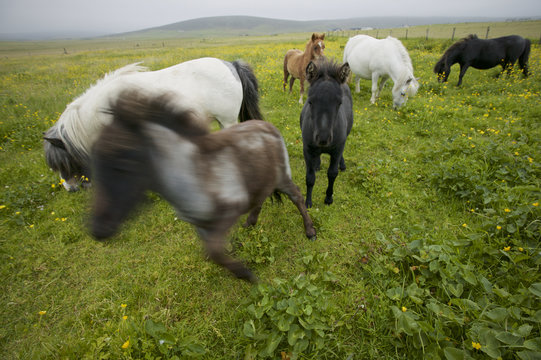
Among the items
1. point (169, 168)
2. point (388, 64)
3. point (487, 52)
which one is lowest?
point (169, 168)

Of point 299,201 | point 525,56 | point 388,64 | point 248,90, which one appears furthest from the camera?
point 525,56

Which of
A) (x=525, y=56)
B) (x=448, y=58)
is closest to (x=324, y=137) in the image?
(x=448, y=58)

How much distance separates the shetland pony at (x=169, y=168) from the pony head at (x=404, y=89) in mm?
6990

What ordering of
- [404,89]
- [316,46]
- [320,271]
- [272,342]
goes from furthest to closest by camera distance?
[316,46] → [404,89] → [320,271] → [272,342]

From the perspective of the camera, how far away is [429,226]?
3248 mm

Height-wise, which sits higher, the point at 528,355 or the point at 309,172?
the point at 309,172

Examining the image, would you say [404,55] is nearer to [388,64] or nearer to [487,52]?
[388,64]

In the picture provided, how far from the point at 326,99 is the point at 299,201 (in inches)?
54.4

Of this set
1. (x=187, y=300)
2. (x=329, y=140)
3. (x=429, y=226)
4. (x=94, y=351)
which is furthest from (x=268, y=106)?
(x=94, y=351)

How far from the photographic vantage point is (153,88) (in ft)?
10.8

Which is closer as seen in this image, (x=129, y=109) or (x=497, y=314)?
(x=129, y=109)

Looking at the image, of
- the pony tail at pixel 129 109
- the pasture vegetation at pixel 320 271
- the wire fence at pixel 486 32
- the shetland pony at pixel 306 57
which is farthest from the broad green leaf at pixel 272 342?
the wire fence at pixel 486 32

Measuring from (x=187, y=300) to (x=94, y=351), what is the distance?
34.1 inches

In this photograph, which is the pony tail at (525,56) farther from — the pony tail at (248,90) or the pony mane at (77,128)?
the pony mane at (77,128)
